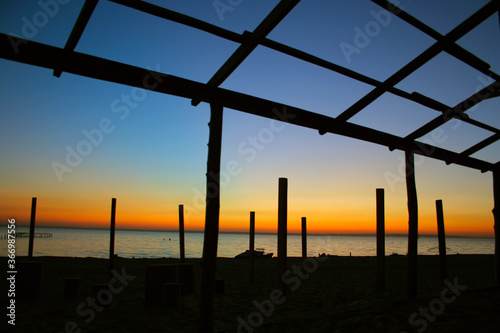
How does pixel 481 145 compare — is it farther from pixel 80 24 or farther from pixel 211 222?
pixel 80 24

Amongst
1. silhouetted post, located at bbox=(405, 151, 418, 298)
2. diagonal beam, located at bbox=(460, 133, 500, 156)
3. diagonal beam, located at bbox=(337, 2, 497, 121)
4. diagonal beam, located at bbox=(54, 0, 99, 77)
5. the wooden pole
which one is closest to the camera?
diagonal beam, located at bbox=(54, 0, 99, 77)

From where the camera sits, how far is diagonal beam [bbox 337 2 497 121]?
420 cm

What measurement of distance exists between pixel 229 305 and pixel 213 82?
5197 mm

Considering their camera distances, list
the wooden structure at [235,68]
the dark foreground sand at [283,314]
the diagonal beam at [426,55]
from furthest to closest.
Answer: the dark foreground sand at [283,314]
the diagonal beam at [426,55]
the wooden structure at [235,68]

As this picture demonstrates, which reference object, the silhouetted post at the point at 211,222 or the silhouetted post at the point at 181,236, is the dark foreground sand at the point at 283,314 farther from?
the silhouetted post at the point at 181,236

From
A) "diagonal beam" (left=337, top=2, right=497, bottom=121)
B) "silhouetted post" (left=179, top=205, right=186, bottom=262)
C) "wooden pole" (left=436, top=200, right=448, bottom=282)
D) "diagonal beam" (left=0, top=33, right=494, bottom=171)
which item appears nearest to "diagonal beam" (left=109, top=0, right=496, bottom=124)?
"diagonal beam" (left=337, top=2, right=497, bottom=121)

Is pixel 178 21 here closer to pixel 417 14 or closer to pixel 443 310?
pixel 417 14

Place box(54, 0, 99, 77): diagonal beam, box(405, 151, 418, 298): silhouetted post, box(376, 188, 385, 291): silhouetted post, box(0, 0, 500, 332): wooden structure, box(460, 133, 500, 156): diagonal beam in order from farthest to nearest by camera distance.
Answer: box(376, 188, 385, 291): silhouetted post, box(460, 133, 500, 156): diagonal beam, box(405, 151, 418, 298): silhouetted post, box(0, 0, 500, 332): wooden structure, box(54, 0, 99, 77): diagonal beam

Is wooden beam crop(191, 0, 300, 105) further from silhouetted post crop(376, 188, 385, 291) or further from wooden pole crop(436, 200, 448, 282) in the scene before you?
wooden pole crop(436, 200, 448, 282)

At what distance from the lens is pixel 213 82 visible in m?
4.73

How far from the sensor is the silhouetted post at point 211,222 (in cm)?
464

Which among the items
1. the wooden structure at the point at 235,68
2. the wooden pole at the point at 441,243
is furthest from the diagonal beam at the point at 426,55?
the wooden pole at the point at 441,243

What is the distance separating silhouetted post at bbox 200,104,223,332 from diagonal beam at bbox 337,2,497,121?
255cm

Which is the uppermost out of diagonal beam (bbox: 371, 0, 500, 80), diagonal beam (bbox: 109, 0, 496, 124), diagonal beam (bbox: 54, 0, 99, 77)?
diagonal beam (bbox: 371, 0, 500, 80)
